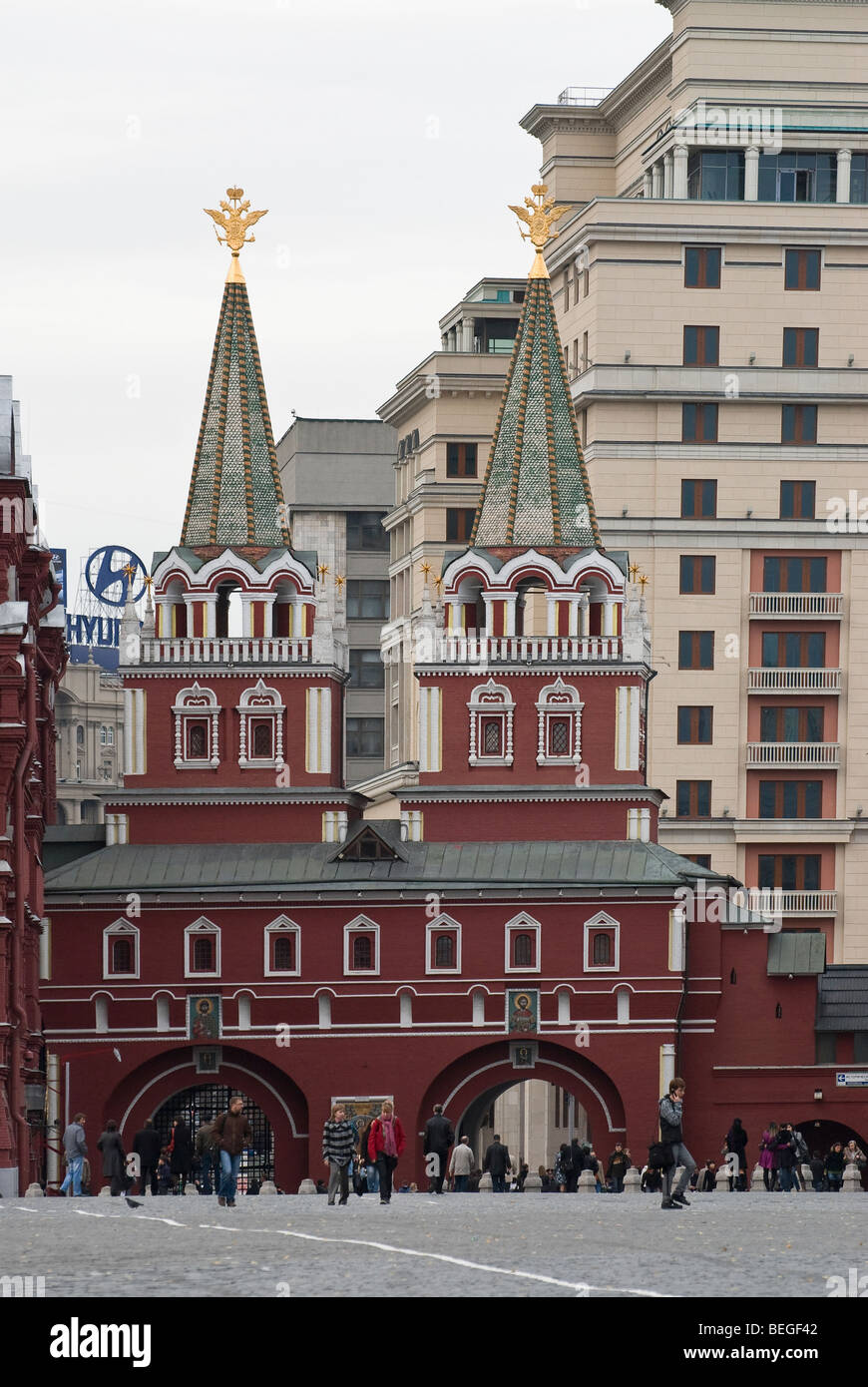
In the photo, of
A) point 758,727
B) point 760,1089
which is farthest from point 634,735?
point 758,727

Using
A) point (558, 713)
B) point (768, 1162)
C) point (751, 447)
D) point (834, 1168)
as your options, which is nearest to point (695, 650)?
point (751, 447)

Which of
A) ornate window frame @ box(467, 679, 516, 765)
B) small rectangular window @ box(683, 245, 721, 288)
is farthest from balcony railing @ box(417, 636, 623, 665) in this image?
small rectangular window @ box(683, 245, 721, 288)

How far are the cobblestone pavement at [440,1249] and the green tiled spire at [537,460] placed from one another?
3716 cm

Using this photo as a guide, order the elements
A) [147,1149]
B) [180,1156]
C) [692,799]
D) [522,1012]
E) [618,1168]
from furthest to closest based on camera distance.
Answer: [692,799] → [522,1012] → [618,1168] → [180,1156] → [147,1149]

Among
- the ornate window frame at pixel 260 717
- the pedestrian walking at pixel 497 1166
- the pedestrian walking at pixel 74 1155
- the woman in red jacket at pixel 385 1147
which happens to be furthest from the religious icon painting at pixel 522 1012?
the woman in red jacket at pixel 385 1147

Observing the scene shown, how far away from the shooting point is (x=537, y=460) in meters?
82.5

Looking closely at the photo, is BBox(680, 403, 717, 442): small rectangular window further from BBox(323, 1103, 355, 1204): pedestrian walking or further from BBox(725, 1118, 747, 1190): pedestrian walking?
BBox(323, 1103, 355, 1204): pedestrian walking

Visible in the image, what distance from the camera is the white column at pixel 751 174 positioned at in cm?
9931

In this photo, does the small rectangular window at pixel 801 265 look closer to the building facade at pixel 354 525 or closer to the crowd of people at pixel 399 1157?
the crowd of people at pixel 399 1157

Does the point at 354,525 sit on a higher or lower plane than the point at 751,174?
lower

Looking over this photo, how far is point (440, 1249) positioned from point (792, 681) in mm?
64036

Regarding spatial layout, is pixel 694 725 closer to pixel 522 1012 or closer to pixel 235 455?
pixel 235 455

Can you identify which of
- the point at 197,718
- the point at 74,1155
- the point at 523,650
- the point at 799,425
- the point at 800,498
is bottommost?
the point at 74,1155

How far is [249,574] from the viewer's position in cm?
8069
